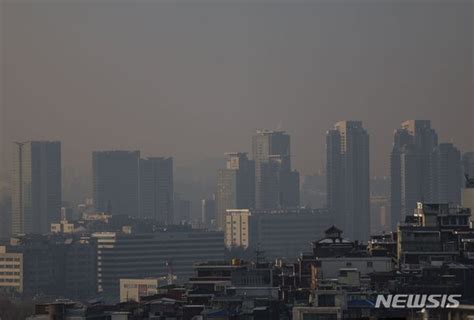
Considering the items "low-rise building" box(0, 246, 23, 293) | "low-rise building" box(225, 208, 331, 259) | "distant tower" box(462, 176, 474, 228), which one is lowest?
"low-rise building" box(0, 246, 23, 293)

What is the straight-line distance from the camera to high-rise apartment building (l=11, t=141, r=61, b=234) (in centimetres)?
9794

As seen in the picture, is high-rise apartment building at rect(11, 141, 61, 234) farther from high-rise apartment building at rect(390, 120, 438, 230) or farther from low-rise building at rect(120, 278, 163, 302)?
low-rise building at rect(120, 278, 163, 302)

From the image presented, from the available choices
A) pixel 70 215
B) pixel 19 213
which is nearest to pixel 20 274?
pixel 19 213

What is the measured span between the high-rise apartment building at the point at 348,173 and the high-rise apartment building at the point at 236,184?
594 cm

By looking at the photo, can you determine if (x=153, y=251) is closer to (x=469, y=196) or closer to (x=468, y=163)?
(x=468, y=163)

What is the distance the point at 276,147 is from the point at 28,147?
16.2 meters

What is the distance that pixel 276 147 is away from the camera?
114 m

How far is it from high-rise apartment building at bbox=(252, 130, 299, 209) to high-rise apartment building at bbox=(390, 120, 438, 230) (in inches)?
590

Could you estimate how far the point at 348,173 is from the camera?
105 metres

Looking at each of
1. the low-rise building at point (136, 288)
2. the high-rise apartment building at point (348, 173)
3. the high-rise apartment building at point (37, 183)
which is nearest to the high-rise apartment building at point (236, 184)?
the high-rise apartment building at point (348, 173)

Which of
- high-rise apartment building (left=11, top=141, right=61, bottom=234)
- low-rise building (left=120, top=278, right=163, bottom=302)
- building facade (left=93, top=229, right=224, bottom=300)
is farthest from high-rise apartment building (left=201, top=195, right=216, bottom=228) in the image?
low-rise building (left=120, top=278, right=163, bottom=302)

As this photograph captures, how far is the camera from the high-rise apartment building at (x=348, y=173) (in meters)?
98.8

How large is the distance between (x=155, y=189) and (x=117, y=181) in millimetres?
2956

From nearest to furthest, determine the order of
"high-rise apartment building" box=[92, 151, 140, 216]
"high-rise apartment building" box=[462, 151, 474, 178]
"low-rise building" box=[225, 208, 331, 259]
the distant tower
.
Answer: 1. the distant tower
2. "high-rise apartment building" box=[462, 151, 474, 178]
3. "low-rise building" box=[225, 208, 331, 259]
4. "high-rise apartment building" box=[92, 151, 140, 216]
